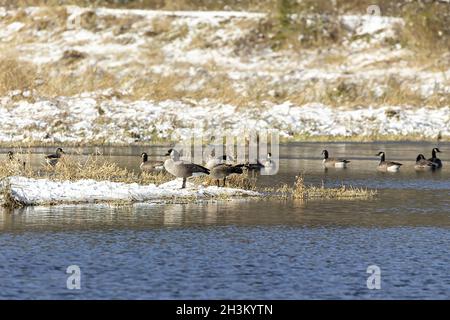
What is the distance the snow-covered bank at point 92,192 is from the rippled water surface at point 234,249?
715mm

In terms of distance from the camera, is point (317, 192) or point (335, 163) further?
point (335, 163)

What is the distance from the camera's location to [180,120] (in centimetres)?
5850

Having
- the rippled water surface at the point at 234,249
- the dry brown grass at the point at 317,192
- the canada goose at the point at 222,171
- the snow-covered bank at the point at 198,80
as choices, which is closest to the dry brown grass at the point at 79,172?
the canada goose at the point at 222,171

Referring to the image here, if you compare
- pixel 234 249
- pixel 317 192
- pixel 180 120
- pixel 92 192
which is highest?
pixel 180 120

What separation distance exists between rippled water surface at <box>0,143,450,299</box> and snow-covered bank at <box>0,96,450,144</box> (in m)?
26.3

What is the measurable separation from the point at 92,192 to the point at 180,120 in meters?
30.5

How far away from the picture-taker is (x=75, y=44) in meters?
72.2

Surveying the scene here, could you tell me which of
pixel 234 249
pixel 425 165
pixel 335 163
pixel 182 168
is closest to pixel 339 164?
pixel 335 163

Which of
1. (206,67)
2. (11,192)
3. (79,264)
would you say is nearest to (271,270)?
(79,264)

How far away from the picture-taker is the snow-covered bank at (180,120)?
55.2m

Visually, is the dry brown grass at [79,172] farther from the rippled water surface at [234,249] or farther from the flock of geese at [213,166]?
the rippled water surface at [234,249]

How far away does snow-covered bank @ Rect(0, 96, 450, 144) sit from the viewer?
55188 millimetres

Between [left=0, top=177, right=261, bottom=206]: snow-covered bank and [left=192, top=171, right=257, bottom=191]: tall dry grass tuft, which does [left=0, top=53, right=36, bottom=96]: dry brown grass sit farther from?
[left=0, top=177, right=261, bottom=206]: snow-covered bank

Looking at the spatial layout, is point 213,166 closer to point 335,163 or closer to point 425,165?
point 335,163
